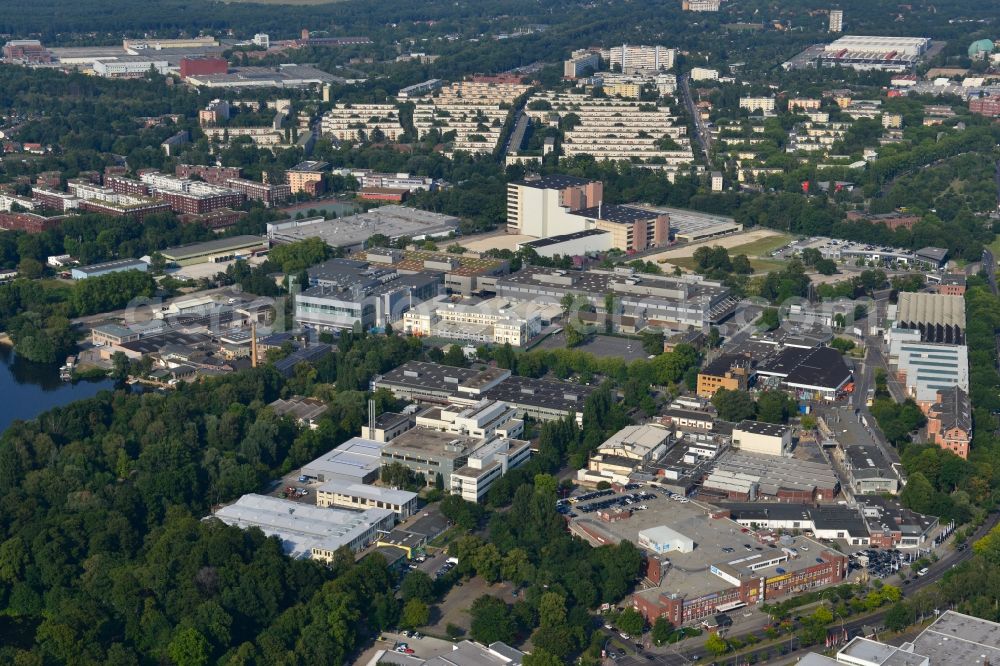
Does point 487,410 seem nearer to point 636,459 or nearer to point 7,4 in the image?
point 636,459

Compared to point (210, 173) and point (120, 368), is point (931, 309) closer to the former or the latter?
point (120, 368)

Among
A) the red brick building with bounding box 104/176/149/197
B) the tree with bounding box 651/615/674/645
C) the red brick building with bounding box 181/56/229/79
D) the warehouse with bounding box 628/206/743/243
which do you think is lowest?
the tree with bounding box 651/615/674/645

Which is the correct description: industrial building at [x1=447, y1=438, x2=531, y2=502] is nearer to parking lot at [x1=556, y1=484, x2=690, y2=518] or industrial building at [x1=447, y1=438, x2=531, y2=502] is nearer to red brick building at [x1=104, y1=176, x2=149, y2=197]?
parking lot at [x1=556, y1=484, x2=690, y2=518]

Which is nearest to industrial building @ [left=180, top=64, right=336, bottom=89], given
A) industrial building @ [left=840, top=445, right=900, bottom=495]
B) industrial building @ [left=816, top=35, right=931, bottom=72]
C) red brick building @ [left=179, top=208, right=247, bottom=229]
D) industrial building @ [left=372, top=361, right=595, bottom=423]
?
red brick building @ [left=179, top=208, right=247, bottom=229]

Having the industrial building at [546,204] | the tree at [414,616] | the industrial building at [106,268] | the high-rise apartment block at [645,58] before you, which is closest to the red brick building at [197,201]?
the industrial building at [106,268]

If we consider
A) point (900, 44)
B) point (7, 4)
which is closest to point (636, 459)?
point (900, 44)

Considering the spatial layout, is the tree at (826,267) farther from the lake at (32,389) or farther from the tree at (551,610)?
the tree at (551,610)
